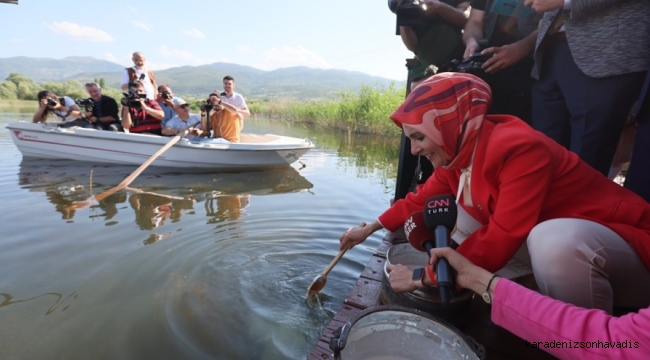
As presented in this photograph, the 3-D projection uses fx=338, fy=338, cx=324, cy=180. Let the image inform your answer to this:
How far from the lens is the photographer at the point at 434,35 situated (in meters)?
2.57

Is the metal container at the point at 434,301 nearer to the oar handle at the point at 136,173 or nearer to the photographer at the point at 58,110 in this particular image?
the oar handle at the point at 136,173

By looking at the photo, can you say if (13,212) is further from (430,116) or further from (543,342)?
(543,342)

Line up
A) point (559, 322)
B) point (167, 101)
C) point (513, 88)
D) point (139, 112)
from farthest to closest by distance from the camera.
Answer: point (167, 101) < point (139, 112) < point (513, 88) < point (559, 322)

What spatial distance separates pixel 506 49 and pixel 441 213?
1.49 meters

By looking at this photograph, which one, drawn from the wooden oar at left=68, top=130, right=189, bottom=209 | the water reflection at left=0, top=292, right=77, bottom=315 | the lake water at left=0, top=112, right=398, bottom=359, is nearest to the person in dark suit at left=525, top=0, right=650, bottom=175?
the lake water at left=0, top=112, right=398, bottom=359

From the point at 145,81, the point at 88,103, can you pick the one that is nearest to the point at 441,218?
the point at 145,81

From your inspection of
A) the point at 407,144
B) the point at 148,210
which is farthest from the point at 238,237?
the point at 407,144

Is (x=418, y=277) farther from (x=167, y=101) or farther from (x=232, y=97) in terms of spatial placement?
(x=167, y=101)

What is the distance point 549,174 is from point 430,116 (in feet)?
1.51

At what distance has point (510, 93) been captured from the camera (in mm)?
2680

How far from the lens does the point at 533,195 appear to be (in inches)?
46.4

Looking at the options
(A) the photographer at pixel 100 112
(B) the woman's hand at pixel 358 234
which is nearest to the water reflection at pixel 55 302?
(B) the woman's hand at pixel 358 234

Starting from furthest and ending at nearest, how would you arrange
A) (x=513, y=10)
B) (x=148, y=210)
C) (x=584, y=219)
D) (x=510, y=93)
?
(x=148, y=210) < (x=510, y=93) < (x=513, y=10) < (x=584, y=219)

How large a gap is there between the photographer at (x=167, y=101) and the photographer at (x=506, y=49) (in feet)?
22.1
